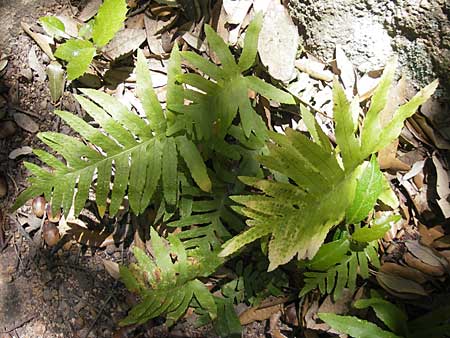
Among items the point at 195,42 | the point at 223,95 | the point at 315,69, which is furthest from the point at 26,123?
the point at 315,69

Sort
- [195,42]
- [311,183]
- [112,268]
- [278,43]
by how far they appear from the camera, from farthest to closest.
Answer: [195,42] < [112,268] < [278,43] < [311,183]

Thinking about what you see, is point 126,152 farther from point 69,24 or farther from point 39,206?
point 69,24

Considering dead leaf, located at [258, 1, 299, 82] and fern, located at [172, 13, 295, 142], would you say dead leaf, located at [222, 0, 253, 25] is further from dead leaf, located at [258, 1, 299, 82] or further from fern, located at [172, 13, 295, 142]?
fern, located at [172, 13, 295, 142]

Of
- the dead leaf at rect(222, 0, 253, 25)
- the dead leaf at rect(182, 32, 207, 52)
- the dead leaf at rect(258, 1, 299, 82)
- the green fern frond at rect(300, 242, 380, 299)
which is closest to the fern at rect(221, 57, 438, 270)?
the green fern frond at rect(300, 242, 380, 299)

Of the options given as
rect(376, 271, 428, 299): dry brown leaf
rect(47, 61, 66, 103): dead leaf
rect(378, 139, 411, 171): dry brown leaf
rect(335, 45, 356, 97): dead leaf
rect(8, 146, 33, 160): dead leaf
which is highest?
rect(47, 61, 66, 103): dead leaf

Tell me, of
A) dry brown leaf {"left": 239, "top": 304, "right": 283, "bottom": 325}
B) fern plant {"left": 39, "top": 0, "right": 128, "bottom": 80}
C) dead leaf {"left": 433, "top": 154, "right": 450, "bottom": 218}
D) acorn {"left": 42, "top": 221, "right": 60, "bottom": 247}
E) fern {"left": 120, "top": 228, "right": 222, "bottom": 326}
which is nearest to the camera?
dead leaf {"left": 433, "top": 154, "right": 450, "bottom": 218}

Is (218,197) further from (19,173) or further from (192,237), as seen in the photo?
(19,173)
